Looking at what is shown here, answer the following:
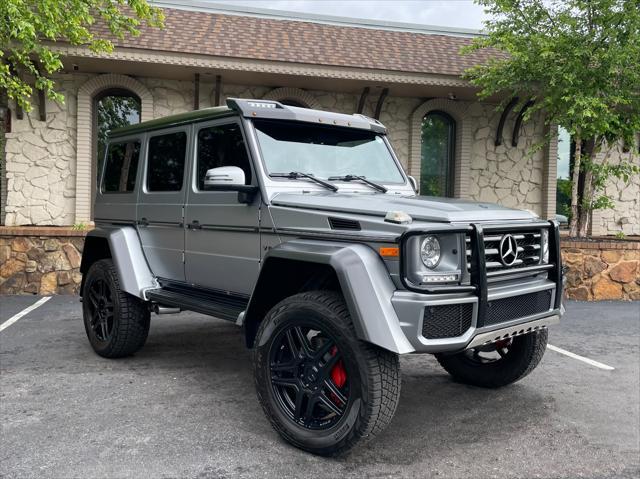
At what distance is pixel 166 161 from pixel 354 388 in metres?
2.86

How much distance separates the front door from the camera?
413cm

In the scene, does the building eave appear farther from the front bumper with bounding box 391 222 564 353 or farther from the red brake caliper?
the red brake caliper

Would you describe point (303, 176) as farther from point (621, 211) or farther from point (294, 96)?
point (621, 211)

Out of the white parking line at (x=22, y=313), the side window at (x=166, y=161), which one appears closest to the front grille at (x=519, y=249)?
the side window at (x=166, y=161)

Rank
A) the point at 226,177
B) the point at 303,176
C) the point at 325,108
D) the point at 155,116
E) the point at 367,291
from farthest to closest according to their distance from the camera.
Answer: the point at 325,108 < the point at 155,116 < the point at 303,176 < the point at 226,177 < the point at 367,291

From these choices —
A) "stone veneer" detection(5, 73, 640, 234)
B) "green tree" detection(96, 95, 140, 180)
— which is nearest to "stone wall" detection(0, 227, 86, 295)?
"stone veneer" detection(5, 73, 640, 234)

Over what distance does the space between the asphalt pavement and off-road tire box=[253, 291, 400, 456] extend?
0.14 metres

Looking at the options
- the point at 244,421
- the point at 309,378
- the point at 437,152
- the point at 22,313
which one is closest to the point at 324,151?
the point at 309,378

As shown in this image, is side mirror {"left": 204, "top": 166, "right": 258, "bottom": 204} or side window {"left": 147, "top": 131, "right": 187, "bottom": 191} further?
side window {"left": 147, "top": 131, "right": 187, "bottom": 191}

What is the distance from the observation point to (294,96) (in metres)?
12.0

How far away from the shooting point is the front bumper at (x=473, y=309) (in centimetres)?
309

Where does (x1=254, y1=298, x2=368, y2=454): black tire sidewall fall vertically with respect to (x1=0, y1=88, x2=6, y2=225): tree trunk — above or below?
below

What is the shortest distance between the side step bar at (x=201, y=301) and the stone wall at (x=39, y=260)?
17.9 ft

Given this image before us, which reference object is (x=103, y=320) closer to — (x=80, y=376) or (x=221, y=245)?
(x=80, y=376)
